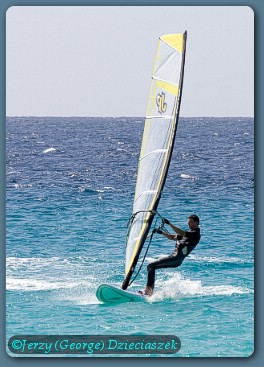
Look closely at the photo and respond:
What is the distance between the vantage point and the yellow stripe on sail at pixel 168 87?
18.4m

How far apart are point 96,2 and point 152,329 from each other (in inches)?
204

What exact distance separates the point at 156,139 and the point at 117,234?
1868 millimetres

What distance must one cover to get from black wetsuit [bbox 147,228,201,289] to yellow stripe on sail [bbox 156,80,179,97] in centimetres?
225

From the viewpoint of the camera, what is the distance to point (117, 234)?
19562 mm

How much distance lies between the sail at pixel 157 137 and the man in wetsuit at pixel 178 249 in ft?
1.09

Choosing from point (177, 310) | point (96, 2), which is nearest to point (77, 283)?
point (177, 310)

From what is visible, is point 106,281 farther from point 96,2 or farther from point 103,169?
point 96,2

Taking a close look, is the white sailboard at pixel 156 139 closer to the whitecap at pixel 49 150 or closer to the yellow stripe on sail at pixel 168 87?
the yellow stripe on sail at pixel 168 87

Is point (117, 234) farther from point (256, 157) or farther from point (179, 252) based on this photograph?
point (256, 157)

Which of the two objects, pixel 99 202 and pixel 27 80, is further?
pixel 99 202

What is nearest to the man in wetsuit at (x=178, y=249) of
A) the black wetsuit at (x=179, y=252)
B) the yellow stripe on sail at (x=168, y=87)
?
the black wetsuit at (x=179, y=252)

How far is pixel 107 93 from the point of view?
19.2 metres

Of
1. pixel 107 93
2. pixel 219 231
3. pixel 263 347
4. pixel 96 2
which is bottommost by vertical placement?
pixel 263 347

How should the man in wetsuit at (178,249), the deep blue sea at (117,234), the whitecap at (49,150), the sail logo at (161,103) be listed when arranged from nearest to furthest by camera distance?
the deep blue sea at (117,234)
the sail logo at (161,103)
the man in wetsuit at (178,249)
the whitecap at (49,150)
